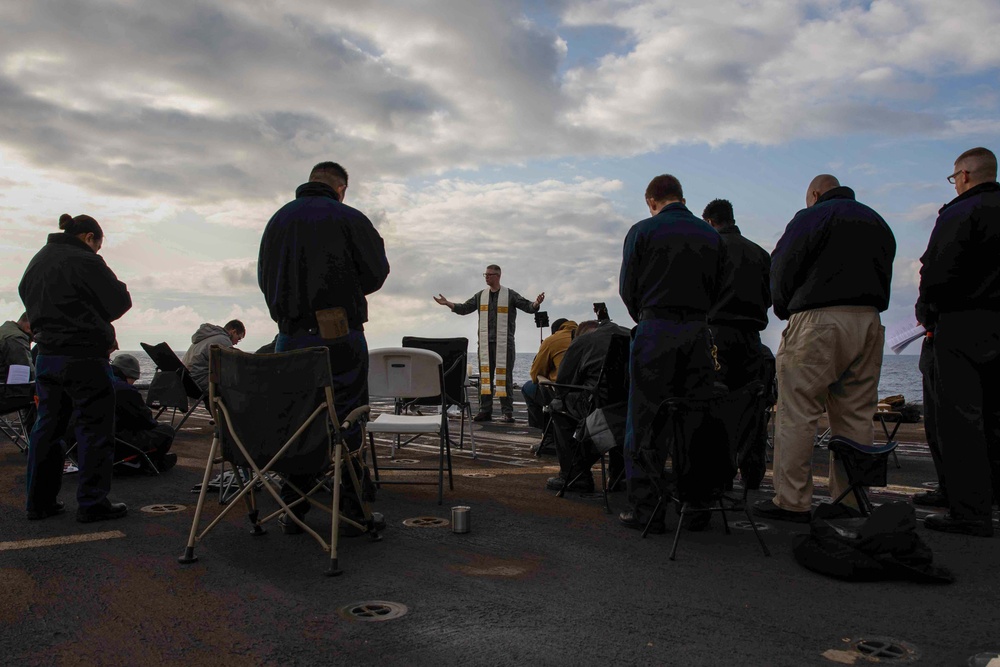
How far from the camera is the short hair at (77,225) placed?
486cm

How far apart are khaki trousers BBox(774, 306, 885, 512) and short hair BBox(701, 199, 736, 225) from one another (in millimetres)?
1230

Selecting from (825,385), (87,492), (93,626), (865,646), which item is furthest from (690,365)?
(87,492)

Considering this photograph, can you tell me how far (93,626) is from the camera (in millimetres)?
2768

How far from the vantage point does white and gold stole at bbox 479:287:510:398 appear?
37.3ft

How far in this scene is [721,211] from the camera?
5660 mm

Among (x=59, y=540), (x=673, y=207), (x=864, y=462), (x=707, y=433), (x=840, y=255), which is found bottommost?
(x=59, y=540)

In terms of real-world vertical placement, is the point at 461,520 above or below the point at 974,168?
below

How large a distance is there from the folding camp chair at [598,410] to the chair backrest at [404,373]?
94 cm

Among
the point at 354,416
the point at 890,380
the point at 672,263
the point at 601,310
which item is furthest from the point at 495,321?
the point at 890,380

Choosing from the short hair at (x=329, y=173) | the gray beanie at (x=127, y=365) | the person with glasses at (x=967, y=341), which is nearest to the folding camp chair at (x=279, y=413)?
the short hair at (x=329, y=173)

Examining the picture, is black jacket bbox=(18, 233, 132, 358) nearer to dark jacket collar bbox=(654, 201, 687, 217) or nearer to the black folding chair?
the black folding chair

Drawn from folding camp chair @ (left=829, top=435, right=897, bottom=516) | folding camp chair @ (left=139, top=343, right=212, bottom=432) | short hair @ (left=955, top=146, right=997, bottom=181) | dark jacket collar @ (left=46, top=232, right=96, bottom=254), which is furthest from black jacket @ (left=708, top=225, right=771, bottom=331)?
folding camp chair @ (left=139, top=343, right=212, bottom=432)

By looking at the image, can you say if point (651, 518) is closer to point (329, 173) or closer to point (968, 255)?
point (968, 255)

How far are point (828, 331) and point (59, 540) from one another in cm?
448
